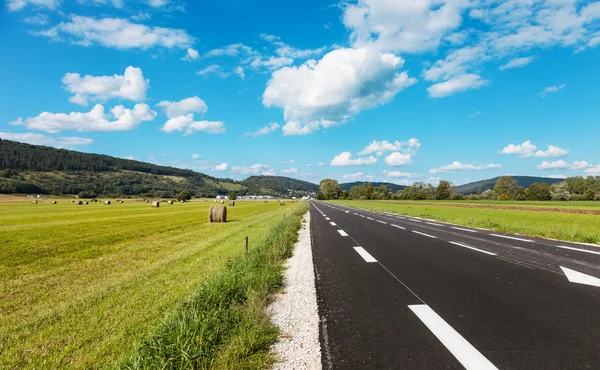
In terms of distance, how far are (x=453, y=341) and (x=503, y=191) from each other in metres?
137

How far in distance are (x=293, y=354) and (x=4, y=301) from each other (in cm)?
653

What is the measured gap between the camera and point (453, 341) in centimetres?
341

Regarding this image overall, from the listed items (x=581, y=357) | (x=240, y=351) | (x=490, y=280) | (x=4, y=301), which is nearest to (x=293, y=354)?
(x=240, y=351)

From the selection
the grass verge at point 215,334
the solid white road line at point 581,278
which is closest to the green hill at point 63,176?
the grass verge at point 215,334

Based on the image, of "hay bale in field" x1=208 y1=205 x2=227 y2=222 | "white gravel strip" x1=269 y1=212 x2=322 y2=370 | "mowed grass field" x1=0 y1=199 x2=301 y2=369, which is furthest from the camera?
"hay bale in field" x1=208 y1=205 x2=227 y2=222

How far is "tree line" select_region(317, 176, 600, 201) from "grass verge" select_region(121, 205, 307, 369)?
11346cm

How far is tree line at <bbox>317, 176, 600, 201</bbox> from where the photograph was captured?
89725 millimetres

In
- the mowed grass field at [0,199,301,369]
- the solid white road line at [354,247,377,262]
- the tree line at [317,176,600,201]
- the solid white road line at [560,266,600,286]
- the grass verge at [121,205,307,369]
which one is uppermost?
the tree line at [317,176,600,201]

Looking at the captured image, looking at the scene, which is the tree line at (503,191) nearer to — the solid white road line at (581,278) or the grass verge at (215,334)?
the solid white road line at (581,278)

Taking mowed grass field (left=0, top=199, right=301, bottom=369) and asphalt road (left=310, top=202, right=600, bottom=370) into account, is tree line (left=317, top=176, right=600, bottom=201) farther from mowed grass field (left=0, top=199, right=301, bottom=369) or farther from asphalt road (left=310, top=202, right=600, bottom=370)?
mowed grass field (left=0, top=199, right=301, bottom=369)

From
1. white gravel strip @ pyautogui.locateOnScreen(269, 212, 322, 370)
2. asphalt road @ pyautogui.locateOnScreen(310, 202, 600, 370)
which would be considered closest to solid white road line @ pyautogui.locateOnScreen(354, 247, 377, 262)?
asphalt road @ pyautogui.locateOnScreen(310, 202, 600, 370)

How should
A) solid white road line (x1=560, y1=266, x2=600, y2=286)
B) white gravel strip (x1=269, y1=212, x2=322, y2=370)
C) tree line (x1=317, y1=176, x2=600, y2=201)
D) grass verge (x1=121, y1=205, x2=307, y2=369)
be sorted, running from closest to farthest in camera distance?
grass verge (x1=121, y1=205, x2=307, y2=369), white gravel strip (x1=269, y1=212, x2=322, y2=370), solid white road line (x1=560, y1=266, x2=600, y2=286), tree line (x1=317, y1=176, x2=600, y2=201)

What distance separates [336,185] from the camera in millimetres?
183375

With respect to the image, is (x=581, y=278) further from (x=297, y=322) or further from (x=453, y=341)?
(x=297, y=322)
